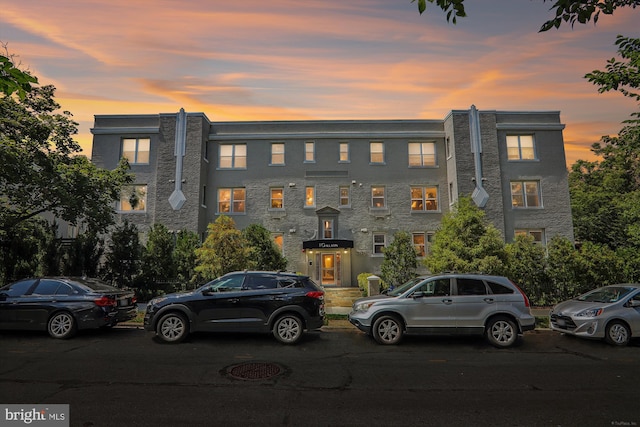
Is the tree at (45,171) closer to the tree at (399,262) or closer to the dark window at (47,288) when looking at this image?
the dark window at (47,288)

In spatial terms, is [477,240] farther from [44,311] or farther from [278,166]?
[44,311]

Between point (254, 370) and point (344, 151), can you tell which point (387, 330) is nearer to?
point (254, 370)

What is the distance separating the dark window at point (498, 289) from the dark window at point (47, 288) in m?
11.8

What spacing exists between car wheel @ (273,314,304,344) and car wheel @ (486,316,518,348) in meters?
4.75

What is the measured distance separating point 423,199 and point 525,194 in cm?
638

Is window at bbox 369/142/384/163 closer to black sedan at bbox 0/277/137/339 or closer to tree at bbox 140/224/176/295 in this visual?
tree at bbox 140/224/176/295

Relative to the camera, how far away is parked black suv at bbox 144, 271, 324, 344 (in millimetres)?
9188

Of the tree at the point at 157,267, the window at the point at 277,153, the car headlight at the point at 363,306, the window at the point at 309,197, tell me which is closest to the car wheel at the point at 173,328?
the car headlight at the point at 363,306

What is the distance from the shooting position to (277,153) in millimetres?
24172

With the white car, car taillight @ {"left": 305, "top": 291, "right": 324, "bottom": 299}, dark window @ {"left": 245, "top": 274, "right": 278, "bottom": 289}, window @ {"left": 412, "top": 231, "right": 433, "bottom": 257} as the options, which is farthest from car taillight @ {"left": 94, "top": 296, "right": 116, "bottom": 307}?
window @ {"left": 412, "top": 231, "right": 433, "bottom": 257}

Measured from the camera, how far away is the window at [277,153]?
24078 millimetres

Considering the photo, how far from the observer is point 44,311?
976cm

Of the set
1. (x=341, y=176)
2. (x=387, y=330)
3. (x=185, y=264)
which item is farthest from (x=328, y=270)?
(x=387, y=330)

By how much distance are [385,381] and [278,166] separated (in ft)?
62.0
